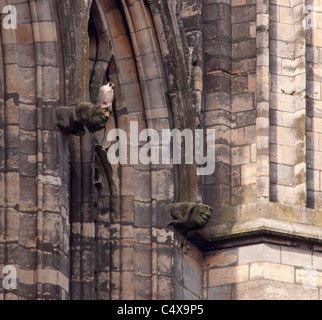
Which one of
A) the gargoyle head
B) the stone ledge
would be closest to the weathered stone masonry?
the stone ledge

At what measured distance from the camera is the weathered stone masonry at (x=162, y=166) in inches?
1160

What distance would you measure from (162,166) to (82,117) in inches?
81.5

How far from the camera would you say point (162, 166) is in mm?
31516

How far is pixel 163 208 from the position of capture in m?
31.3

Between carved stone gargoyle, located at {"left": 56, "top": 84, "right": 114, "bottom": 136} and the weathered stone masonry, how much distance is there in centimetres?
10

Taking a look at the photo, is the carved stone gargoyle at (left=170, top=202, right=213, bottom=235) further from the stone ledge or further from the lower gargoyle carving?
the lower gargoyle carving

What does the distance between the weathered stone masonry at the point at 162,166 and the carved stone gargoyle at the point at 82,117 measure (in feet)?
0.32

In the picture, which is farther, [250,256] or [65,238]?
[250,256]

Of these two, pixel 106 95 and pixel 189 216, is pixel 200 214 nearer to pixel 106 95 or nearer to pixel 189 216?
pixel 189 216

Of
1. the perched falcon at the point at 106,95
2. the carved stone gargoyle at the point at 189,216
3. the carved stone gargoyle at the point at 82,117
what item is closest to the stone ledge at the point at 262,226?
the carved stone gargoyle at the point at 189,216

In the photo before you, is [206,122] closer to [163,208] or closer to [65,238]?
[163,208]

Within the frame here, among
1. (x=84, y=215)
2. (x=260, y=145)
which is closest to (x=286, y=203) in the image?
(x=260, y=145)

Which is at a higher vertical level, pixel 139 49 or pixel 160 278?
pixel 139 49

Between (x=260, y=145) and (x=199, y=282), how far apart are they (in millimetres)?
1705
